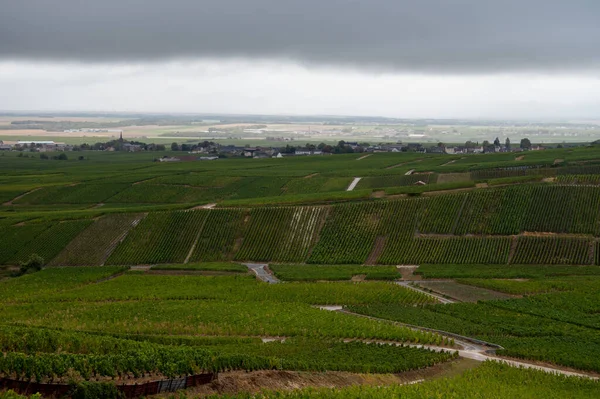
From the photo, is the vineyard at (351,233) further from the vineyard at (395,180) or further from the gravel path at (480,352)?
the gravel path at (480,352)

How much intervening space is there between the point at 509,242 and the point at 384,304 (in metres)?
21.0

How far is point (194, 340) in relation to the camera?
41.0 metres

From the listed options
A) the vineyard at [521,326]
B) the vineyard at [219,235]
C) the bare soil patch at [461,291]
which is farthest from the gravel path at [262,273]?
the vineyard at [521,326]

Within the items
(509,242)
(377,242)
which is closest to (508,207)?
(509,242)

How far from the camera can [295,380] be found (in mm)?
32094

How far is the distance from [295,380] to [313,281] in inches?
1102

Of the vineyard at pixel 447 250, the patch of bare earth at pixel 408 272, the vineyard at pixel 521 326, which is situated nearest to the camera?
the vineyard at pixel 521 326

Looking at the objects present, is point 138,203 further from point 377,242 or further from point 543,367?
point 543,367

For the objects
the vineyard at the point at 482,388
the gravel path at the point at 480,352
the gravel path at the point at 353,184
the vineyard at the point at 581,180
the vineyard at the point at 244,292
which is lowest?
the vineyard at the point at 244,292

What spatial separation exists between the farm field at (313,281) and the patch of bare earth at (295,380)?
0.19 meters

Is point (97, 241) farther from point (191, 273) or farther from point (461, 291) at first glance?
point (461, 291)

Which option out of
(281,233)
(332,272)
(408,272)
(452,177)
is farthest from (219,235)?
(452,177)

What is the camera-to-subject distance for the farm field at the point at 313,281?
112 ft

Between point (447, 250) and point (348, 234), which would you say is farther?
point (348, 234)
